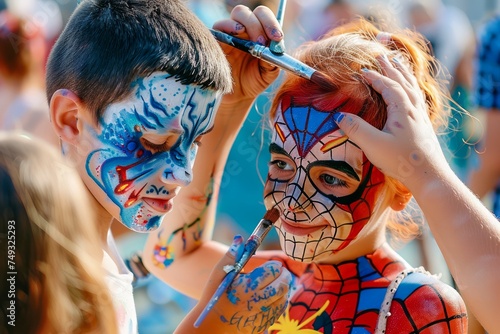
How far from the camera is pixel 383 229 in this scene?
77.2 inches

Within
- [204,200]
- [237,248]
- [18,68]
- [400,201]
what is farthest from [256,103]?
[18,68]

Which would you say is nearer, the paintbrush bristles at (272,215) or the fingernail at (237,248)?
the fingernail at (237,248)

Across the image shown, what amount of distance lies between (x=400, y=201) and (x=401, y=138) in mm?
311

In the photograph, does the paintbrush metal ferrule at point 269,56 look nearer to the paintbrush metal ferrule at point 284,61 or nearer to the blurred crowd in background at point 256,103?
the paintbrush metal ferrule at point 284,61

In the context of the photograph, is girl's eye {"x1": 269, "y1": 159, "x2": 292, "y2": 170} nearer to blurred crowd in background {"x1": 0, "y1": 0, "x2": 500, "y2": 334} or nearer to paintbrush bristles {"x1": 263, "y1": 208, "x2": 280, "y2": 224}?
paintbrush bristles {"x1": 263, "y1": 208, "x2": 280, "y2": 224}

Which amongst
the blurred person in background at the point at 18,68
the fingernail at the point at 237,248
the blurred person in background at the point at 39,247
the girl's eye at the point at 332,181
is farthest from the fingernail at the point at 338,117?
the blurred person in background at the point at 18,68

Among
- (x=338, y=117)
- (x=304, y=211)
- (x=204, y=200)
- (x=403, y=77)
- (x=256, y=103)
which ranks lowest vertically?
(x=204, y=200)

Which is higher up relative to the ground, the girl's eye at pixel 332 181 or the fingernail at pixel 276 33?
the fingernail at pixel 276 33

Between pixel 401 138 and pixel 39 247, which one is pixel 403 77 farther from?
pixel 39 247

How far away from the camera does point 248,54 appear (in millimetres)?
2049

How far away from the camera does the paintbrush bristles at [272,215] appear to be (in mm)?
1801

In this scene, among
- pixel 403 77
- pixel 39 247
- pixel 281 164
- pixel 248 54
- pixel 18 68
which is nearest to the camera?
pixel 39 247

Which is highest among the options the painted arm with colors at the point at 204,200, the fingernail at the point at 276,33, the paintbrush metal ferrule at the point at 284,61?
the fingernail at the point at 276,33

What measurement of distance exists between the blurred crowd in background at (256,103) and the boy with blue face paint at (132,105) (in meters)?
0.93
